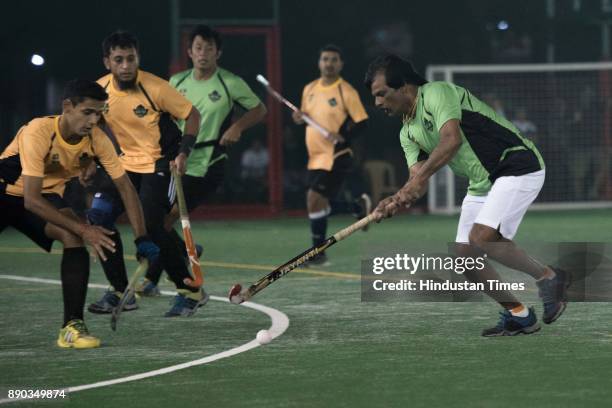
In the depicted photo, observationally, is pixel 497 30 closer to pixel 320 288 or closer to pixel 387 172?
pixel 387 172

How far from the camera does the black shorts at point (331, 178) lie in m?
13.1

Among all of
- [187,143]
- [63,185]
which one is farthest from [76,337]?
[187,143]

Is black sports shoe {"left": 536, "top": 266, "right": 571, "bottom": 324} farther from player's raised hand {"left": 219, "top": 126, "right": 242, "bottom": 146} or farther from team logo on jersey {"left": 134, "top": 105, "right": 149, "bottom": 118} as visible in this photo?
player's raised hand {"left": 219, "top": 126, "right": 242, "bottom": 146}

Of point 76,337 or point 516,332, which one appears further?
point 516,332

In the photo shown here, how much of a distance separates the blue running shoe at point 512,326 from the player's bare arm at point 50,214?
2.07 meters

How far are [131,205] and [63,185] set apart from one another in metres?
0.40

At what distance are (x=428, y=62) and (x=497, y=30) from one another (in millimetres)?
1244

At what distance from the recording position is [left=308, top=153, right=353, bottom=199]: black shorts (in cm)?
1312

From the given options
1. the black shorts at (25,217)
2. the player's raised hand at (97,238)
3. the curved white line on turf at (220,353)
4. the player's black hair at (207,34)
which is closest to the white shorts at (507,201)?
the curved white line on turf at (220,353)

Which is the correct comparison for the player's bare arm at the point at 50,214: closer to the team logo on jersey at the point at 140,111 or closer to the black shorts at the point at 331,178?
the team logo on jersey at the point at 140,111

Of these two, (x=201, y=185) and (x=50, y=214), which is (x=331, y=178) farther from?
(x=50, y=214)

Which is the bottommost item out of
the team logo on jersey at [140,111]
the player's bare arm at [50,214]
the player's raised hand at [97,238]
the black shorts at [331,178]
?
the black shorts at [331,178]

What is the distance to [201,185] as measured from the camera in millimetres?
10414

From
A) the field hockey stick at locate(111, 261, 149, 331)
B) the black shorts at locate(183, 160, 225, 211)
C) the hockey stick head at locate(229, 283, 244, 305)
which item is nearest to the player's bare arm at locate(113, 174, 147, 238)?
the field hockey stick at locate(111, 261, 149, 331)
